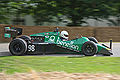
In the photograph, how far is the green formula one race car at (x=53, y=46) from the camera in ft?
29.6

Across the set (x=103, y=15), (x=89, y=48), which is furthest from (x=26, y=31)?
(x=89, y=48)

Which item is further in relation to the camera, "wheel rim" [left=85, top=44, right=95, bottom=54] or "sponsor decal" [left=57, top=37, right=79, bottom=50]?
"sponsor decal" [left=57, top=37, right=79, bottom=50]

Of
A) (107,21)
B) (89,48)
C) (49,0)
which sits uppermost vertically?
(49,0)

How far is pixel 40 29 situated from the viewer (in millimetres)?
16766

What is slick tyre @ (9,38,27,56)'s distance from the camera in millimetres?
9008

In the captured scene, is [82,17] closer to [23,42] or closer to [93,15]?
[93,15]

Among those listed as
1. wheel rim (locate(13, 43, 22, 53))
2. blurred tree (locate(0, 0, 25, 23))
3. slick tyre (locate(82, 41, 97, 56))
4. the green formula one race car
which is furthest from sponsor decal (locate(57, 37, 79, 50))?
blurred tree (locate(0, 0, 25, 23))

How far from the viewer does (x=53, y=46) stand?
30.6 feet

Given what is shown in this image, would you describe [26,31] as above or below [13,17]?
below

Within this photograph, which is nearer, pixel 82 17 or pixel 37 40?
pixel 37 40

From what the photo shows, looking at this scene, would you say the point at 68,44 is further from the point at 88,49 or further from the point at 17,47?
the point at 17,47

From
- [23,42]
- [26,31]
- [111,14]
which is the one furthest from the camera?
[111,14]

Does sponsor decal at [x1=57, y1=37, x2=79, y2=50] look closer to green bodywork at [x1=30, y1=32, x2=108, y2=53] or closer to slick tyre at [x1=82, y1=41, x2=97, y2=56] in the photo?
green bodywork at [x1=30, y1=32, x2=108, y2=53]

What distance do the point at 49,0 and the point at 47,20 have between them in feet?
6.20
